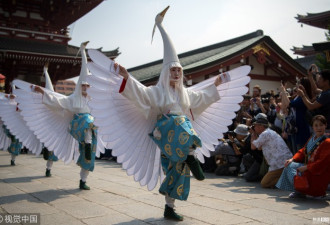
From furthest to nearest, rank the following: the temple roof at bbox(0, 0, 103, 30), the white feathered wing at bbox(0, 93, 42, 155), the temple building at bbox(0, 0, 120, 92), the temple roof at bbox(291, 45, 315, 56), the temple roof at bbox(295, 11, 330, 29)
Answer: the temple roof at bbox(291, 45, 315, 56) → the temple roof at bbox(0, 0, 103, 30) → the temple roof at bbox(295, 11, 330, 29) → the temple building at bbox(0, 0, 120, 92) → the white feathered wing at bbox(0, 93, 42, 155)

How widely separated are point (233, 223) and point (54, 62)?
44.8ft

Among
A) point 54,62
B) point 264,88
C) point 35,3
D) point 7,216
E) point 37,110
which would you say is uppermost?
point 35,3

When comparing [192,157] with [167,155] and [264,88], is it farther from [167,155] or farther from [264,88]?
[264,88]

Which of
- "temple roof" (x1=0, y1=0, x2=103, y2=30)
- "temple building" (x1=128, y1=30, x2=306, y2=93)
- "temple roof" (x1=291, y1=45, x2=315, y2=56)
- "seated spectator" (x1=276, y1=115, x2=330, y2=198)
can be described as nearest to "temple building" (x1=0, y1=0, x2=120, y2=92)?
"temple roof" (x1=0, y1=0, x2=103, y2=30)

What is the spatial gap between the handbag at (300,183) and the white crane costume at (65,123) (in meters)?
3.08

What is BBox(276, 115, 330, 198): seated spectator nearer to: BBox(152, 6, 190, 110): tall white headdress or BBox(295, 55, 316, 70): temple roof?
BBox(152, 6, 190, 110): tall white headdress

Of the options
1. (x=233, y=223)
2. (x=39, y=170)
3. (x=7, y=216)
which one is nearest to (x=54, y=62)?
(x=39, y=170)

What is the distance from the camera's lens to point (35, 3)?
1622 cm

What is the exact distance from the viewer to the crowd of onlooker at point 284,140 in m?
4.25

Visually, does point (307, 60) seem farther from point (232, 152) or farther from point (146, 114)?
point (146, 114)

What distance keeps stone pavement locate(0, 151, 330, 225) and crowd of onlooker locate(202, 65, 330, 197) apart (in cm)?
35

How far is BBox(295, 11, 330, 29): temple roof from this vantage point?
14917 mm

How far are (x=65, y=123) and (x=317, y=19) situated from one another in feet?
45.9

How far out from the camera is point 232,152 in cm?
665
